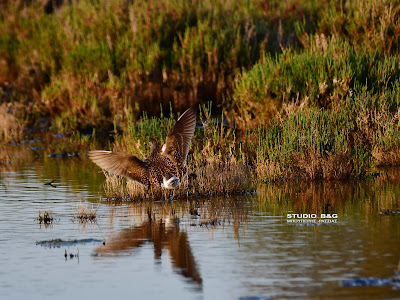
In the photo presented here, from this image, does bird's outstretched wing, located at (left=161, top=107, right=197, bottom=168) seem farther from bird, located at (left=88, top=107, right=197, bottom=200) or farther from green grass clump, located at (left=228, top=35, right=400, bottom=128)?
green grass clump, located at (left=228, top=35, right=400, bottom=128)

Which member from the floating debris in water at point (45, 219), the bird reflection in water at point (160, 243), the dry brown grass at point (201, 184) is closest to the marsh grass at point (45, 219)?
the floating debris in water at point (45, 219)

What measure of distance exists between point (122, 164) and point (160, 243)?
2728 mm

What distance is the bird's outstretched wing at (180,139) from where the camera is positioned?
1323cm

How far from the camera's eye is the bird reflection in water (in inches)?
368

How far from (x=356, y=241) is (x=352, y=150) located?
5535 mm

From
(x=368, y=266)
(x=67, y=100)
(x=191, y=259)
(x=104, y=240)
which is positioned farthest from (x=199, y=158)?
(x=67, y=100)

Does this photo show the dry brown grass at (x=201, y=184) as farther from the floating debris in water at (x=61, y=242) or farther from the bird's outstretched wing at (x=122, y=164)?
the floating debris in water at (x=61, y=242)

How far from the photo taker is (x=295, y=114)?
15.9 m

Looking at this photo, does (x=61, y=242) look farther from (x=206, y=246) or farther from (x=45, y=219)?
(x=206, y=246)

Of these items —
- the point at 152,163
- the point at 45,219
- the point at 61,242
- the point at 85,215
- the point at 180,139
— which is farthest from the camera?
the point at 180,139

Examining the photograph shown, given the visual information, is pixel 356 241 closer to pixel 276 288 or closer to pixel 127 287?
pixel 276 288

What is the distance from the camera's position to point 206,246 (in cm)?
1025

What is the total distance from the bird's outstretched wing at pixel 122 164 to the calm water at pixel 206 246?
1.56ft

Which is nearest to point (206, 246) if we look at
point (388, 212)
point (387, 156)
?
point (388, 212)
